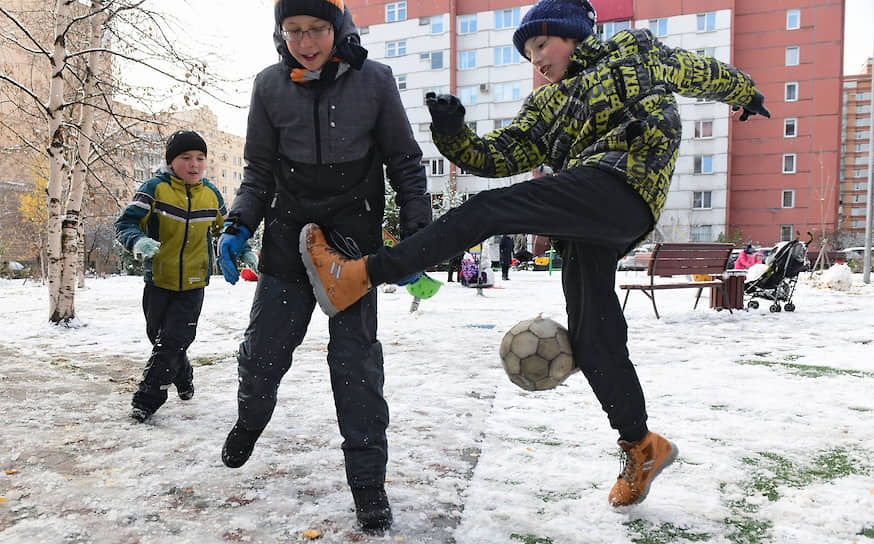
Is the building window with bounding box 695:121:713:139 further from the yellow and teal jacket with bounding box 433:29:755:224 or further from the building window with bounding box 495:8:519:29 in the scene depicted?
the yellow and teal jacket with bounding box 433:29:755:224

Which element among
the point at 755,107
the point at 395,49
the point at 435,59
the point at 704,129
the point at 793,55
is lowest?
the point at 755,107

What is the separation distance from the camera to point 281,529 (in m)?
2.09

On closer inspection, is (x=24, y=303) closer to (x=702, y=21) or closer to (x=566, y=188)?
(x=566, y=188)

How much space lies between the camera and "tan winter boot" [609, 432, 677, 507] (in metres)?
2.21

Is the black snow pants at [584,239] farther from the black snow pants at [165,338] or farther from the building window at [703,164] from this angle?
the building window at [703,164]

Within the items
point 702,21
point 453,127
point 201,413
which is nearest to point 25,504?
point 201,413

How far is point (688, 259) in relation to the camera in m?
8.61

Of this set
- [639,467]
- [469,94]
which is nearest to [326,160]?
[639,467]

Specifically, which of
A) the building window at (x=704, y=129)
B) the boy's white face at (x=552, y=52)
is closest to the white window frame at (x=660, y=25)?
the building window at (x=704, y=129)

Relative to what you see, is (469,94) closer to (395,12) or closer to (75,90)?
(395,12)

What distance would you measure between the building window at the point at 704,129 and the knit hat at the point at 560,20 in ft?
150

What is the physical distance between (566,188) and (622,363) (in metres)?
0.72

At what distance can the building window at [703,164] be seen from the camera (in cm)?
4309

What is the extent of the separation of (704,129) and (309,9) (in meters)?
46.5
